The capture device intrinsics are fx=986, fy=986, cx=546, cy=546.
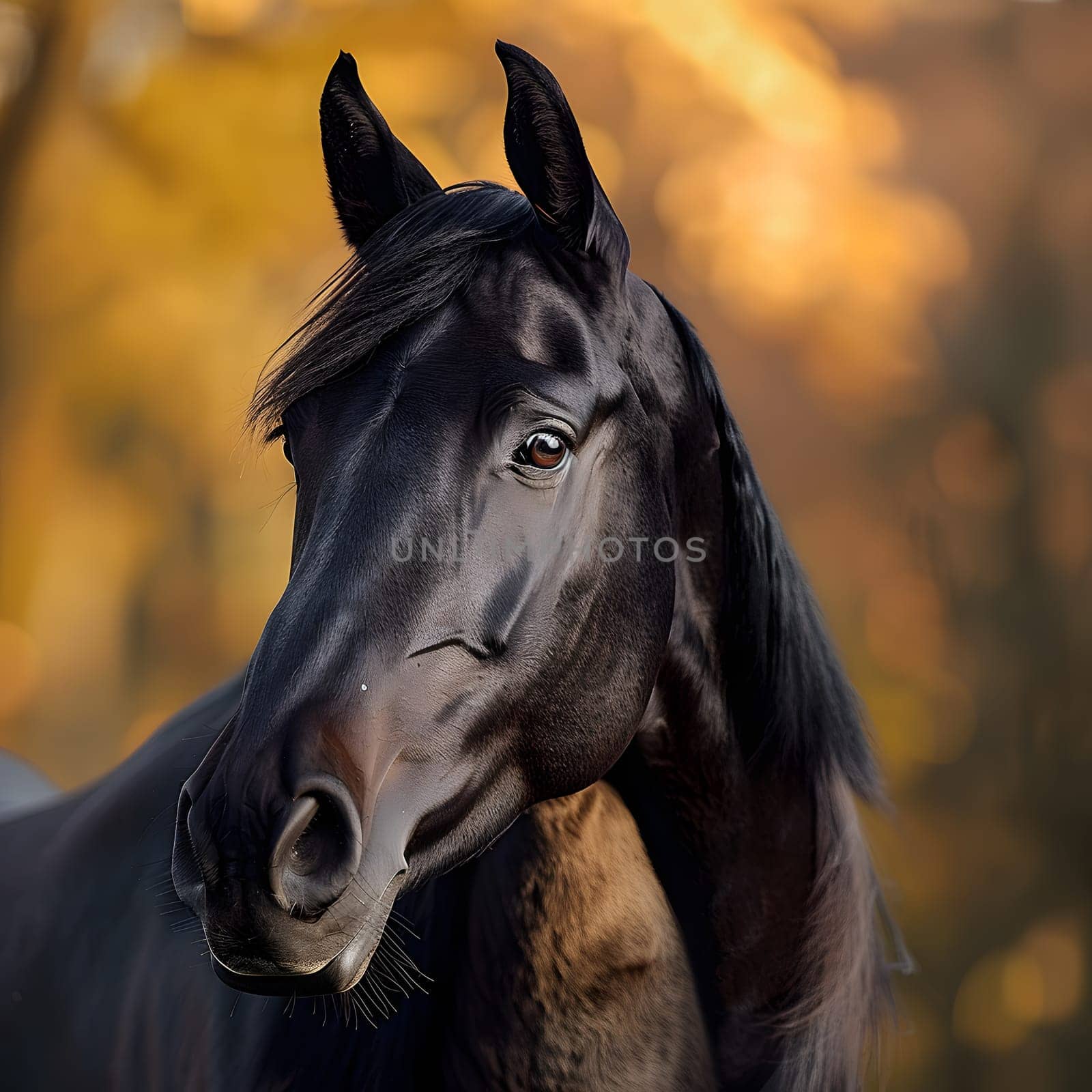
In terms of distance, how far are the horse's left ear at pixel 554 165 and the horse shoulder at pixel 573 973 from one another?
15.0 inches

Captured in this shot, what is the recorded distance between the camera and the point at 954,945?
2.29 metres

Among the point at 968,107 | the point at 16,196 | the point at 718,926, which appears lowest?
the point at 718,926

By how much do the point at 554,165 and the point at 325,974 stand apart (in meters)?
0.49

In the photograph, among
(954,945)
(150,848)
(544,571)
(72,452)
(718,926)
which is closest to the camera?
(544,571)

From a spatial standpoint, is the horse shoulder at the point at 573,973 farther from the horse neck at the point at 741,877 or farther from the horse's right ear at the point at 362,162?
the horse's right ear at the point at 362,162

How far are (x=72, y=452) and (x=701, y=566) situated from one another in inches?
98.1

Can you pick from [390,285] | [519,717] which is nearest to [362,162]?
[390,285]

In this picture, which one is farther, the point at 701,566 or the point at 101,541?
the point at 101,541

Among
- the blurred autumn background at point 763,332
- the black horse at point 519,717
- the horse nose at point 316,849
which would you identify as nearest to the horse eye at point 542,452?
the black horse at point 519,717

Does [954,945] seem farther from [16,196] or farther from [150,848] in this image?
[16,196]

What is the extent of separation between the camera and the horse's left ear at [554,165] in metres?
0.60

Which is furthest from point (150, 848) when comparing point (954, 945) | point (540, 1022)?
point (954, 945)

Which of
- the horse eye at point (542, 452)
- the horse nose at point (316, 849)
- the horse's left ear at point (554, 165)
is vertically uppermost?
the horse's left ear at point (554, 165)

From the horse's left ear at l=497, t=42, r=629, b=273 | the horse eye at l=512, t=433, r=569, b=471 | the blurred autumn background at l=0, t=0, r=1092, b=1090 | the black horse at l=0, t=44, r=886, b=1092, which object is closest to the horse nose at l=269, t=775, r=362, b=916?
the black horse at l=0, t=44, r=886, b=1092
